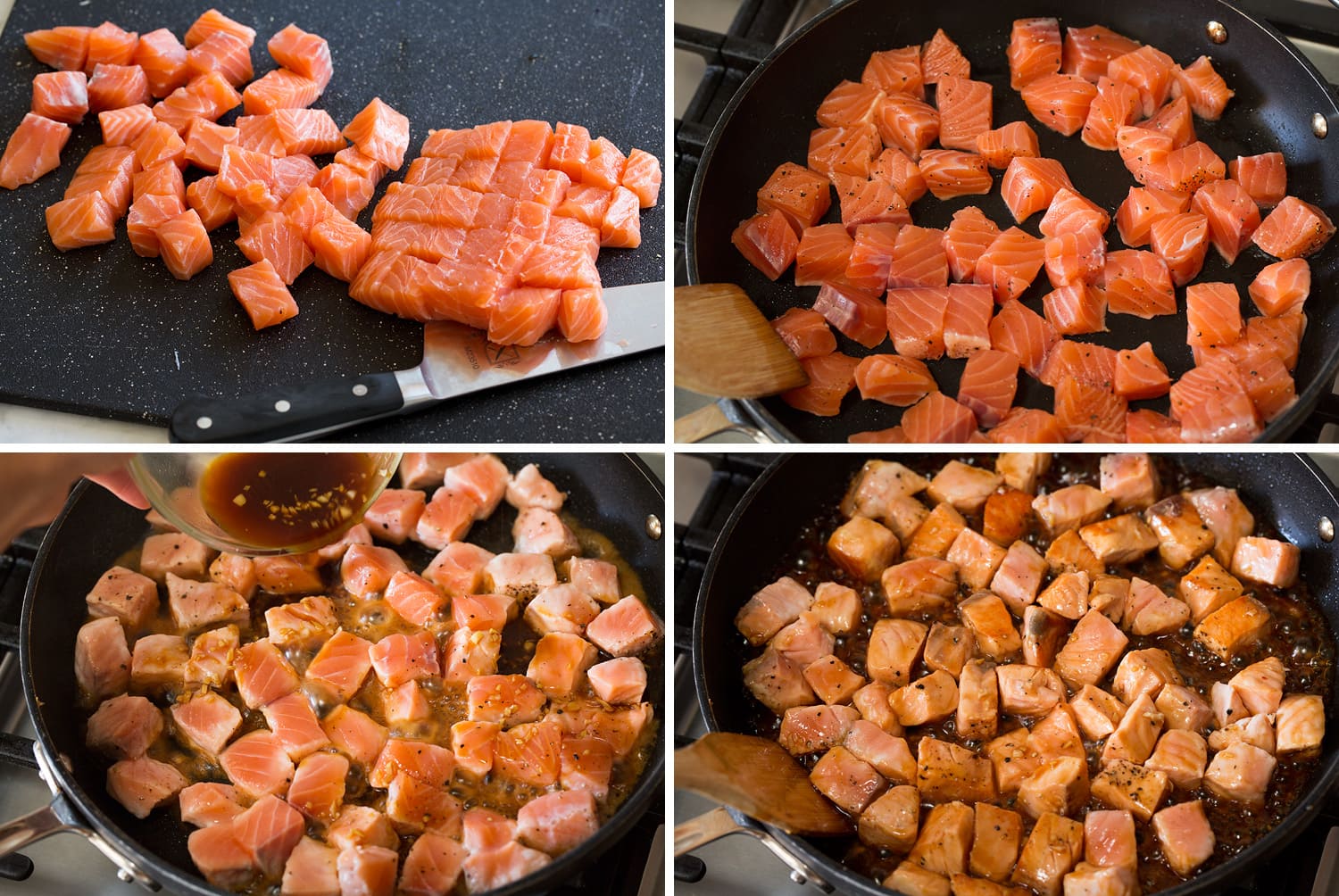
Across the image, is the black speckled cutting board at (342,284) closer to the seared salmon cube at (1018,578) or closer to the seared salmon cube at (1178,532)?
the seared salmon cube at (1018,578)

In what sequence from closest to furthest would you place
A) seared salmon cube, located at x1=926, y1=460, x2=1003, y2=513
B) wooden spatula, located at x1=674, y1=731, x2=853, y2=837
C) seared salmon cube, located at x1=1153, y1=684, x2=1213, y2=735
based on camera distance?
wooden spatula, located at x1=674, y1=731, x2=853, y2=837, seared salmon cube, located at x1=1153, y1=684, x2=1213, y2=735, seared salmon cube, located at x1=926, y1=460, x2=1003, y2=513

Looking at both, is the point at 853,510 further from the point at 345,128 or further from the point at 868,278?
the point at 345,128

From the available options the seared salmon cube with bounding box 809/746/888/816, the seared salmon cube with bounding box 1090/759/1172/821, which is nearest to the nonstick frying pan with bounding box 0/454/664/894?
the seared salmon cube with bounding box 809/746/888/816

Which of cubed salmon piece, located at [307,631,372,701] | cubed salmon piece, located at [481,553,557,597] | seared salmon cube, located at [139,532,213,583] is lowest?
seared salmon cube, located at [139,532,213,583]

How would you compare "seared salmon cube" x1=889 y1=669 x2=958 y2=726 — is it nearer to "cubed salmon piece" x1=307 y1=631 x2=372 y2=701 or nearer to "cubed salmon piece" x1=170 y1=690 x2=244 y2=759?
"cubed salmon piece" x1=307 y1=631 x2=372 y2=701

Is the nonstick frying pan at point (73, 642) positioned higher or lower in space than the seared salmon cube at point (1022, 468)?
lower

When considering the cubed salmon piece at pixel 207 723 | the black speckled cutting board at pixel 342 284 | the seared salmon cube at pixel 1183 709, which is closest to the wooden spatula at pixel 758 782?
the seared salmon cube at pixel 1183 709
